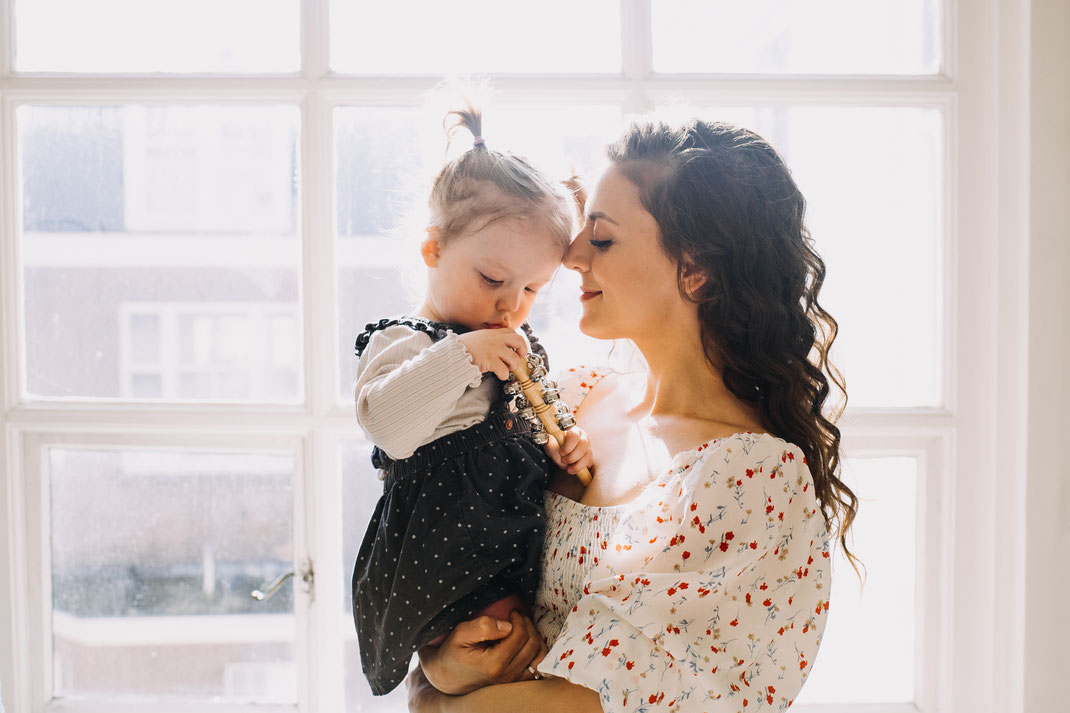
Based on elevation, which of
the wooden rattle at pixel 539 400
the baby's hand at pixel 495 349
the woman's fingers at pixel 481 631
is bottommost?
the woman's fingers at pixel 481 631

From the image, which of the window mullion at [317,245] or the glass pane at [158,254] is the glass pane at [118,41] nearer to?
the glass pane at [158,254]

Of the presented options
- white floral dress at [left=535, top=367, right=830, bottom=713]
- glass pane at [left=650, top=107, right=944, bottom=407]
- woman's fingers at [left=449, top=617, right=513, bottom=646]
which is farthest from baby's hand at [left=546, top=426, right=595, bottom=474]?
glass pane at [left=650, top=107, right=944, bottom=407]

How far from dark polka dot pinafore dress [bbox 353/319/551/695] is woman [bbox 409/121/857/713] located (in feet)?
0.16

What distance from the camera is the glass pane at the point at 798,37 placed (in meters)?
1.71

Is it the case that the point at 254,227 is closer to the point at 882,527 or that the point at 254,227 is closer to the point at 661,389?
the point at 661,389

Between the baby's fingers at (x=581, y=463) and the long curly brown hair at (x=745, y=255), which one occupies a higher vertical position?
the long curly brown hair at (x=745, y=255)

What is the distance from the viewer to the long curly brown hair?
3.89ft

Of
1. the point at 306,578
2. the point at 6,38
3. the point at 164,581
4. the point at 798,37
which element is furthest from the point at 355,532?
the point at 798,37

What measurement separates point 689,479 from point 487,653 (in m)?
0.38

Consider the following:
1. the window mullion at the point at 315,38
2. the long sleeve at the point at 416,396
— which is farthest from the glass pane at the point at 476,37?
the long sleeve at the point at 416,396

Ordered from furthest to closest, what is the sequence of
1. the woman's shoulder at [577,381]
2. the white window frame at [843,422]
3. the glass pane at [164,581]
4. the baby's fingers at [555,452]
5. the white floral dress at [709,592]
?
the glass pane at [164,581] < the white window frame at [843,422] < the woman's shoulder at [577,381] < the baby's fingers at [555,452] < the white floral dress at [709,592]

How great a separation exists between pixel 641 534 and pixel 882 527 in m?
0.92

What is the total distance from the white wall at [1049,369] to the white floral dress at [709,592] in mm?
739

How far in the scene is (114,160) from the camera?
174 centimetres
